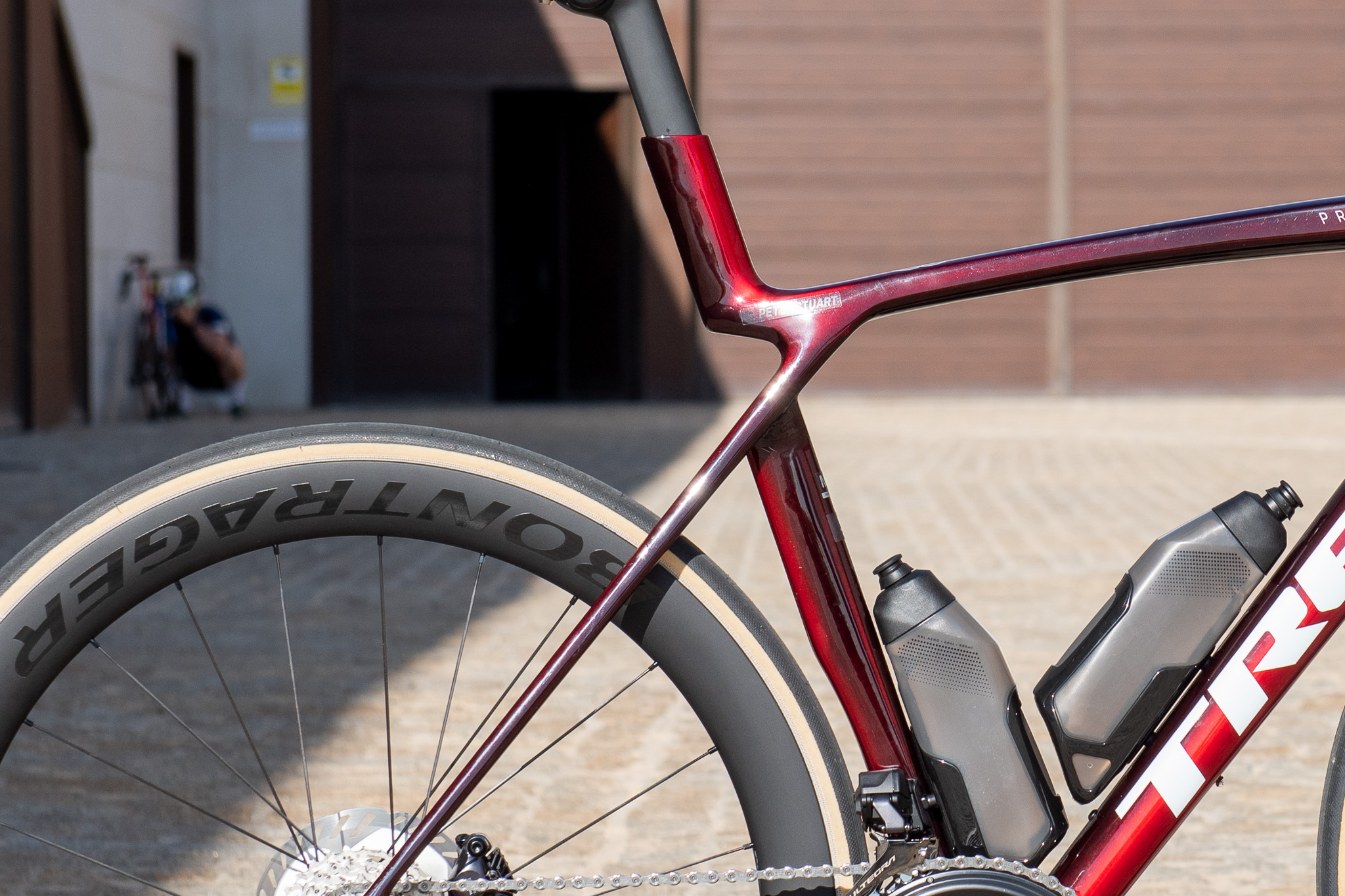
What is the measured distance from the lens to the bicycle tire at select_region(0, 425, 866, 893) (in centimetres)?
154

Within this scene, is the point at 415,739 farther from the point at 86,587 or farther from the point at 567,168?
the point at 567,168

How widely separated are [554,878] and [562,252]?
56.6 feet

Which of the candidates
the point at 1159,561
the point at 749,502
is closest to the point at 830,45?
the point at 749,502

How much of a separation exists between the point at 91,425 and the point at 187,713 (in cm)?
1016

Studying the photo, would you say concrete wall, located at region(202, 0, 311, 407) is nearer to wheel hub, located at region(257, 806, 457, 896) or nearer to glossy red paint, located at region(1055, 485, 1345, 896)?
wheel hub, located at region(257, 806, 457, 896)

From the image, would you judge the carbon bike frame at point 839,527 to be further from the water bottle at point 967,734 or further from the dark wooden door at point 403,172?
the dark wooden door at point 403,172

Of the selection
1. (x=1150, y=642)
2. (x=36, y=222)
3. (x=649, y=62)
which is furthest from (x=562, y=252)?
(x=1150, y=642)

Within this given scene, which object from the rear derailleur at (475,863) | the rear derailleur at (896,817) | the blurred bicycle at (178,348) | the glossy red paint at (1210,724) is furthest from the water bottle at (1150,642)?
the blurred bicycle at (178,348)

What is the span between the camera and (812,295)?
64.2 inches

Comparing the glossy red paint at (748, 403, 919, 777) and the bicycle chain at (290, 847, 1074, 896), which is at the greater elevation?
the glossy red paint at (748, 403, 919, 777)

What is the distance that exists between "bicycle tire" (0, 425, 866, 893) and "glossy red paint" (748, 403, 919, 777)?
6 cm

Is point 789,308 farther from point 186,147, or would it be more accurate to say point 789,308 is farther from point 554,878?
point 186,147

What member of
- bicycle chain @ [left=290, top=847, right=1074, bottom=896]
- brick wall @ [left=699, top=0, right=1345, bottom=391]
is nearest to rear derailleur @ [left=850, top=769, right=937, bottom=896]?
bicycle chain @ [left=290, top=847, right=1074, bottom=896]

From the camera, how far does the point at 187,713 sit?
4090 mm
